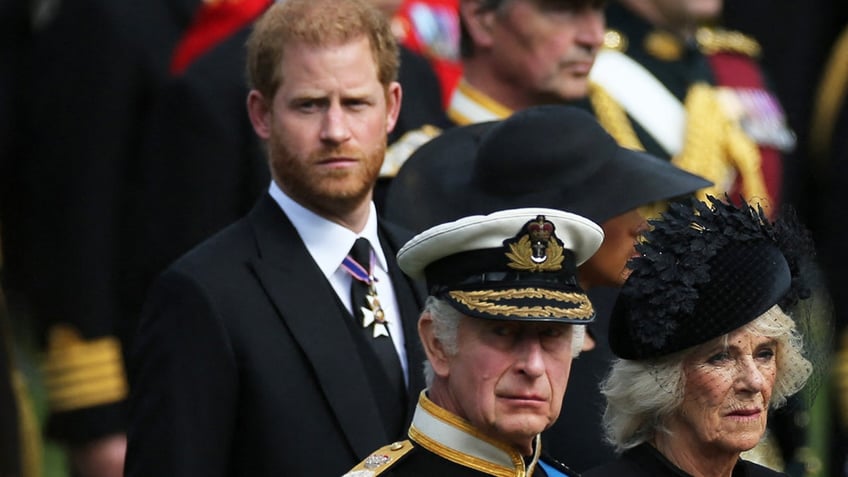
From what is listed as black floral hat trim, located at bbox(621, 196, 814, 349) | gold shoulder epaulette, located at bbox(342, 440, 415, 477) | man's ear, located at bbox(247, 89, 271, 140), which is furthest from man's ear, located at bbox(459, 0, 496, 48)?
gold shoulder epaulette, located at bbox(342, 440, 415, 477)

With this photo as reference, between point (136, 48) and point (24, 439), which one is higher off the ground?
point (136, 48)

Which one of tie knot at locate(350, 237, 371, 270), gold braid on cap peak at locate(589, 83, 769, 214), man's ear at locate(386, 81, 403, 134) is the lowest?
gold braid on cap peak at locate(589, 83, 769, 214)

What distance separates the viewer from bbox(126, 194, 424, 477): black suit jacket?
6062 mm

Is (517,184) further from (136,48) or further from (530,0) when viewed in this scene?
(136,48)

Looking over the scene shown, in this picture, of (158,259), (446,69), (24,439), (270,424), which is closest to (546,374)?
(270,424)

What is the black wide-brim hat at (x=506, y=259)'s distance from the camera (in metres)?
5.46

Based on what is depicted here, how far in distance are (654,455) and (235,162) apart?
2473 millimetres

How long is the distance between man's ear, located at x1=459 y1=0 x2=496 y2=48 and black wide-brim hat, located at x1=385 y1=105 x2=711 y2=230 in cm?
110

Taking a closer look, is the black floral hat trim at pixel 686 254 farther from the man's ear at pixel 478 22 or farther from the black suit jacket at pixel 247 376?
the man's ear at pixel 478 22

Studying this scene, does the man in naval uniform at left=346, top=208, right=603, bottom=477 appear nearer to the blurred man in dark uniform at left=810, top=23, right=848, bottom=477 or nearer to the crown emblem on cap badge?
the crown emblem on cap badge

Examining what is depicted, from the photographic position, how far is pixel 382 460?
5.48 m

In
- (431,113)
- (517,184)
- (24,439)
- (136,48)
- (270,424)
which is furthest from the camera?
(136,48)

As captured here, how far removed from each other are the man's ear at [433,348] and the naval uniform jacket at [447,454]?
0.07 m

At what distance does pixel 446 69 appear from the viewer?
885 centimetres
